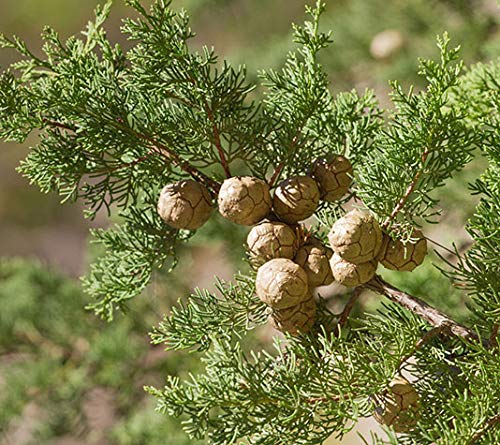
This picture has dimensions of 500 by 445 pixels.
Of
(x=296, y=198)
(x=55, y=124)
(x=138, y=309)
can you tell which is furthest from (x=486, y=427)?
(x=138, y=309)

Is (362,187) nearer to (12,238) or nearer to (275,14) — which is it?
(275,14)

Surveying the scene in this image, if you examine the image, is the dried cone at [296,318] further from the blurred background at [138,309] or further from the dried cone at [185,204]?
the blurred background at [138,309]

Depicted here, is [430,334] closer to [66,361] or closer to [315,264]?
[315,264]

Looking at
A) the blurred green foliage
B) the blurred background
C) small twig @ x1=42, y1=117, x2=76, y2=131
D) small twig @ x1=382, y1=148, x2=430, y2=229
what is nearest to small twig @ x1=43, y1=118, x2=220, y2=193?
small twig @ x1=42, y1=117, x2=76, y2=131

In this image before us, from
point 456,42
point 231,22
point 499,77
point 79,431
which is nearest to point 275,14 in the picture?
point 231,22

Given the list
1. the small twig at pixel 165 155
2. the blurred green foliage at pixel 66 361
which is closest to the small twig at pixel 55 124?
the small twig at pixel 165 155

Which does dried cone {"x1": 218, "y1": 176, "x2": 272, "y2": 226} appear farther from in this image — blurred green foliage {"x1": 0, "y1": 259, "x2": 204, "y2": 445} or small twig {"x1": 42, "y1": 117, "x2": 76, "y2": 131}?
blurred green foliage {"x1": 0, "y1": 259, "x2": 204, "y2": 445}
